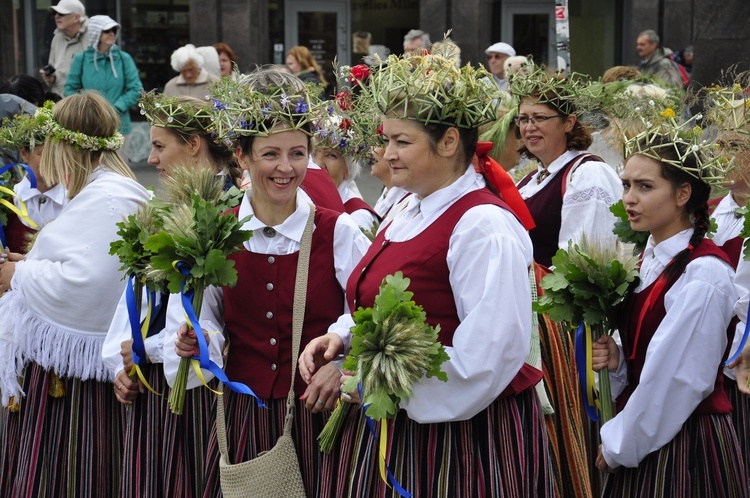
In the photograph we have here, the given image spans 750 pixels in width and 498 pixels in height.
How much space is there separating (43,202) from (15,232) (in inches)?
7.7

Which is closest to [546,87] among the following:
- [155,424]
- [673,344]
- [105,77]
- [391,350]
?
[673,344]

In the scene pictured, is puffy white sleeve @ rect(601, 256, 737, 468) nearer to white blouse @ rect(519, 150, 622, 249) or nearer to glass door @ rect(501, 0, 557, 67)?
white blouse @ rect(519, 150, 622, 249)

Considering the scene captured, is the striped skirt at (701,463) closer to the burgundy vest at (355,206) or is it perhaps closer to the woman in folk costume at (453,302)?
the woman in folk costume at (453,302)

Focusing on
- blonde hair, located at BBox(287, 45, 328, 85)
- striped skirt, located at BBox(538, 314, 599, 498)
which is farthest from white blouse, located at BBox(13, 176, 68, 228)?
blonde hair, located at BBox(287, 45, 328, 85)

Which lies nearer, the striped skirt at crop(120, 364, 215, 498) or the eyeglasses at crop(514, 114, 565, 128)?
the striped skirt at crop(120, 364, 215, 498)

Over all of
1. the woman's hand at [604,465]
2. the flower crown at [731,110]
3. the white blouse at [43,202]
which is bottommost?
the woman's hand at [604,465]

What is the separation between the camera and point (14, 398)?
442 centimetres

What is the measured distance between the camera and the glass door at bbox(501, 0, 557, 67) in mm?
16953

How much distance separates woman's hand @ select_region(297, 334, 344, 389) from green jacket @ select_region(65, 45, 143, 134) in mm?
7369

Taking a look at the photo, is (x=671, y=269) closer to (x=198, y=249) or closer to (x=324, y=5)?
(x=198, y=249)

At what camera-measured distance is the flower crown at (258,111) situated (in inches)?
138

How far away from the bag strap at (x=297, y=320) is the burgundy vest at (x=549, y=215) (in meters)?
1.78

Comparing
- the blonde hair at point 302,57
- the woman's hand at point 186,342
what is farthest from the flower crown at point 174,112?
the blonde hair at point 302,57

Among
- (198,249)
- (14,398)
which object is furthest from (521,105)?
(14,398)
